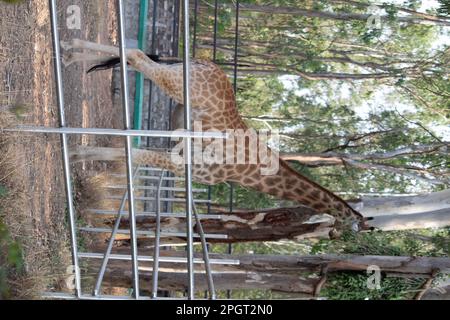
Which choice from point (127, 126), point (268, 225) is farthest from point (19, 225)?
point (268, 225)

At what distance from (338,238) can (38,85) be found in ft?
10.1

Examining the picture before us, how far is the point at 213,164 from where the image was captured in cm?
620

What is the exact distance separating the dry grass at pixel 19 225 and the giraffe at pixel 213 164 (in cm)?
172

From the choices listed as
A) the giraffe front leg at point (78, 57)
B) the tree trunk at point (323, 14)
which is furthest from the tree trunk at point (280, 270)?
the tree trunk at point (323, 14)

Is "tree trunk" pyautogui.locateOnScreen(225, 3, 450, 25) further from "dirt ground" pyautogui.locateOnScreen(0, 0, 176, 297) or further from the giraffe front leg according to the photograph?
the giraffe front leg

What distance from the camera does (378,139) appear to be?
11.8m

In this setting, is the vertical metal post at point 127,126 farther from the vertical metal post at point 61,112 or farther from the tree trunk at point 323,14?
the tree trunk at point 323,14

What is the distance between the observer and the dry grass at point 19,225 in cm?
386

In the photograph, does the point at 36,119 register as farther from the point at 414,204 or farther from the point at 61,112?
the point at 414,204

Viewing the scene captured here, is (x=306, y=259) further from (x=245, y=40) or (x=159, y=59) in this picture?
(x=245, y=40)

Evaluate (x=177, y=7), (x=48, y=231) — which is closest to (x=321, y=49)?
(x=177, y=7)

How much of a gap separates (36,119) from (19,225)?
1194 mm

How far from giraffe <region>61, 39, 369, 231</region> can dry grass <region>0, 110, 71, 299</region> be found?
1716mm
